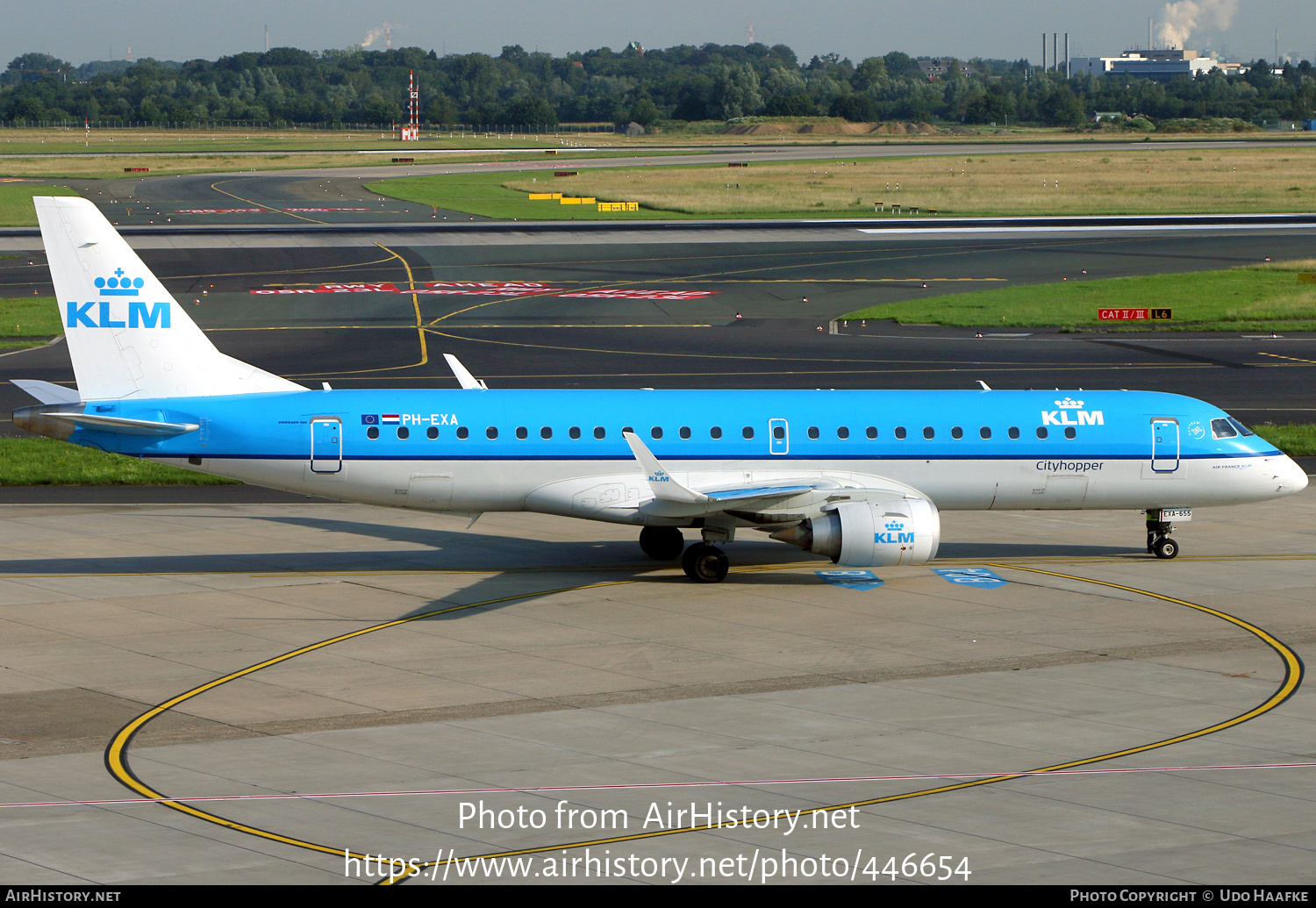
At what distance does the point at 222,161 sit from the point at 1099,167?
116m

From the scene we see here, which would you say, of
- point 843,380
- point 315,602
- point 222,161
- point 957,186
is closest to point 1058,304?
point 843,380

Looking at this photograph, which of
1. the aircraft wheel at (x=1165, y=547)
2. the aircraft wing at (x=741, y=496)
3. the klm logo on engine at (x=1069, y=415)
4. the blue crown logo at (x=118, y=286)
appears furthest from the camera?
the aircraft wheel at (x=1165, y=547)

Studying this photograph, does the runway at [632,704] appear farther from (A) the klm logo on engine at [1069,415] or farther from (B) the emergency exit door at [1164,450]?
(A) the klm logo on engine at [1069,415]

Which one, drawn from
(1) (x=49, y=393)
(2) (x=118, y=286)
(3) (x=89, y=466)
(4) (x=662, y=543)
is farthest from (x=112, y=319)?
(3) (x=89, y=466)

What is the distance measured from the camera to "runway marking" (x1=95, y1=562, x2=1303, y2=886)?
1761 cm

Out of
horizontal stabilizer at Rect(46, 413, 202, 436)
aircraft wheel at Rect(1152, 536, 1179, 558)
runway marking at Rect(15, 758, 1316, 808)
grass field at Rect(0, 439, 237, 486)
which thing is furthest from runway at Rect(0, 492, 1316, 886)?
grass field at Rect(0, 439, 237, 486)

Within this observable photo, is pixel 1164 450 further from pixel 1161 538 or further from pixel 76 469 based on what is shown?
pixel 76 469

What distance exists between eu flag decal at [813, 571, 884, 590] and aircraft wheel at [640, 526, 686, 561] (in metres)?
3.48

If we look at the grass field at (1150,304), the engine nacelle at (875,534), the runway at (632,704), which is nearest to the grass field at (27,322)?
the runway at (632,704)

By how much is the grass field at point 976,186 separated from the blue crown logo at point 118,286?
97212 millimetres

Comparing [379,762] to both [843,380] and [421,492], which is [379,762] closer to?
[421,492]

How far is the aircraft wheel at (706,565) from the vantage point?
32875mm

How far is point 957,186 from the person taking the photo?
152 meters
